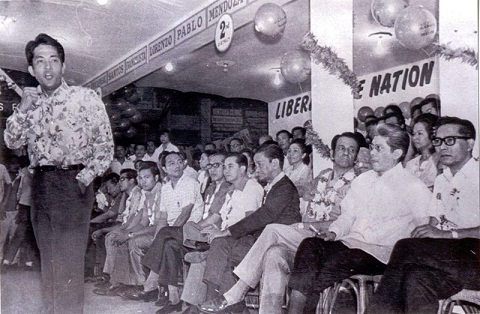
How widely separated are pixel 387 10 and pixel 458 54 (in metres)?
0.65

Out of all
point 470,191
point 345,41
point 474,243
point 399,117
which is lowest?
point 474,243

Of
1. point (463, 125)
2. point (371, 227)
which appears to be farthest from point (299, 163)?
point (463, 125)

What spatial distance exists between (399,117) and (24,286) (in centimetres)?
244

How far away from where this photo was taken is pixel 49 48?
314 cm

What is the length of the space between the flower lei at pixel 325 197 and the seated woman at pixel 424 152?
1.45ft

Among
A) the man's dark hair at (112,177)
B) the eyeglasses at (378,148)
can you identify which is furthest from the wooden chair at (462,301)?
the man's dark hair at (112,177)

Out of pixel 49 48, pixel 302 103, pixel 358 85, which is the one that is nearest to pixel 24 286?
pixel 49 48

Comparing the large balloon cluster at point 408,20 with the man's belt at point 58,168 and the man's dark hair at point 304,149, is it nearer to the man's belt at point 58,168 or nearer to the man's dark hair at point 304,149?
the man's dark hair at point 304,149

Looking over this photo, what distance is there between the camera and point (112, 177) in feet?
11.8

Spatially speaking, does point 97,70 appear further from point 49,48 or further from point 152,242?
point 152,242

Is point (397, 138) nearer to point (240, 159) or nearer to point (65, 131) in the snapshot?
point (240, 159)

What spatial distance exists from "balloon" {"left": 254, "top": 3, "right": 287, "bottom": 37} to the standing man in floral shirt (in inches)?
47.2

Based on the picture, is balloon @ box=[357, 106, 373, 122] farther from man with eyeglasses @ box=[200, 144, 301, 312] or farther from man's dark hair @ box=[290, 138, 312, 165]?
man with eyeglasses @ box=[200, 144, 301, 312]

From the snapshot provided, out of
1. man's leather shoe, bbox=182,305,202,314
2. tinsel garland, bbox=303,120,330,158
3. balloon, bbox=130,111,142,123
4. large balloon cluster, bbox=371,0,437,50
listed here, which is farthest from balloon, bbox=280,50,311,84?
man's leather shoe, bbox=182,305,202,314
